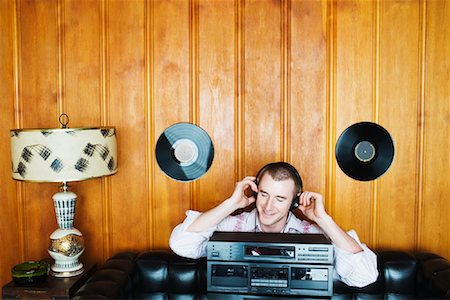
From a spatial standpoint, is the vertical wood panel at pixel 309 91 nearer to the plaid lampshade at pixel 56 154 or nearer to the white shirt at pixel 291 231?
the white shirt at pixel 291 231

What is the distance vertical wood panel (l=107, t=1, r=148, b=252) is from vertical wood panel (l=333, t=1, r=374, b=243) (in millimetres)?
1062

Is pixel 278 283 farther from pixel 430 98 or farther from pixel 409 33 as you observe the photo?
pixel 409 33

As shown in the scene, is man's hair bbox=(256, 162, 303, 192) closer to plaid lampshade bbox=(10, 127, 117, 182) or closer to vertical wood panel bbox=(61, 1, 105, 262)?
plaid lampshade bbox=(10, 127, 117, 182)

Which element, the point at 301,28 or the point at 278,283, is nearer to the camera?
the point at 278,283

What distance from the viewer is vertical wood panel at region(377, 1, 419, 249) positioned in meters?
2.39

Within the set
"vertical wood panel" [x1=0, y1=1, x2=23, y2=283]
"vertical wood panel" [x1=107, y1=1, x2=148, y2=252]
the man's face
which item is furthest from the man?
"vertical wood panel" [x1=0, y1=1, x2=23, y2=283]

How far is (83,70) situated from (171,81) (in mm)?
498

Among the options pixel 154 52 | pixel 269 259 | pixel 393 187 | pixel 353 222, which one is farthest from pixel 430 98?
pixel 154 52

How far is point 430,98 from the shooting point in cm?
239

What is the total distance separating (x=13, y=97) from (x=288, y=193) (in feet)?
5.33

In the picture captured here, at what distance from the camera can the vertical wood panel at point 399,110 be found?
7.84 ft

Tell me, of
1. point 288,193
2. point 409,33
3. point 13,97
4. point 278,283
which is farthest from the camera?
point 13,97

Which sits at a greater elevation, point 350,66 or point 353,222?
point 350,66

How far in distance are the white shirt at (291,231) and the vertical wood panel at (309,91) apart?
354 millimetres
